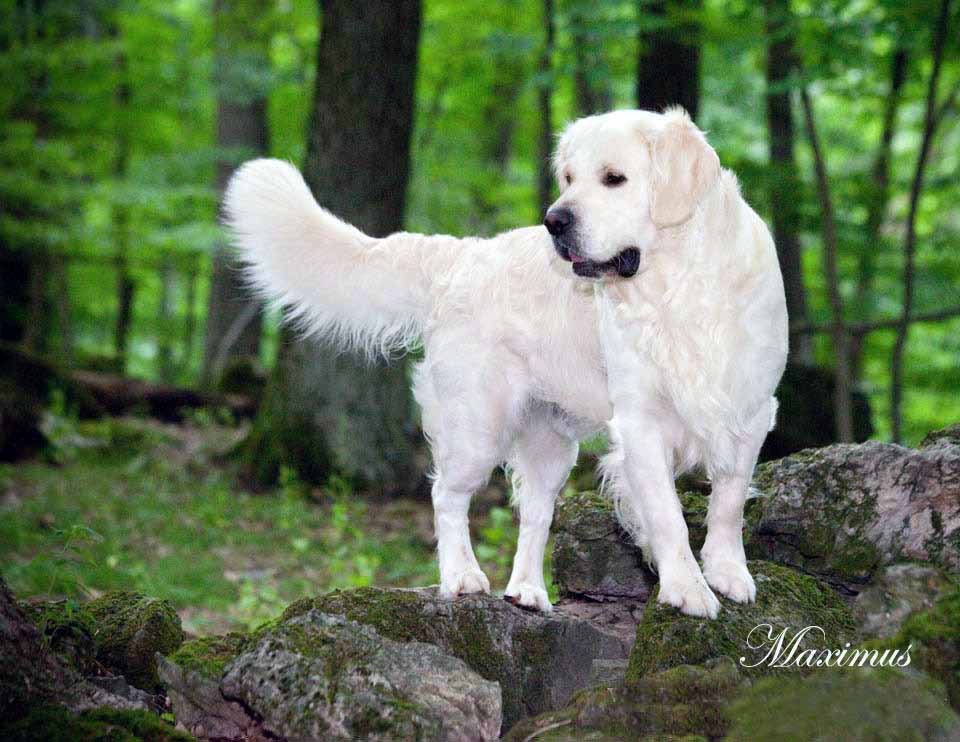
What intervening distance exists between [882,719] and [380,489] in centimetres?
583

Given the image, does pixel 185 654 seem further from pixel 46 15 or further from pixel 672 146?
pixel 46 15

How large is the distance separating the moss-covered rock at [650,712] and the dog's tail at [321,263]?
188cm

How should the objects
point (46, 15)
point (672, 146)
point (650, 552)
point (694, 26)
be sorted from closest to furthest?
1. point (672, 146)
2. point (650, 552)
3. point (694, 26)
4. point (46, 15)

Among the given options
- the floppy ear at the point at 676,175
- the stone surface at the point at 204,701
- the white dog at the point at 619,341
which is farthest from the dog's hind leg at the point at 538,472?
the stone surface at the point at 204,701

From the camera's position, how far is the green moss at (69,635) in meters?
2.93

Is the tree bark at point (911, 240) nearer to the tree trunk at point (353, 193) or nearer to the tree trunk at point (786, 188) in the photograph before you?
the tree trunk at point (786, 188)

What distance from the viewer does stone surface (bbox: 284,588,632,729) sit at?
3.13m

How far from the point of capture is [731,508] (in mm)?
3271

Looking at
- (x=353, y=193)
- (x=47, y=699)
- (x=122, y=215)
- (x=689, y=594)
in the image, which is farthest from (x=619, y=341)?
(x=122, y=215)

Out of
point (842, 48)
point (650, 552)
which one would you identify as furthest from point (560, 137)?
point (842, 48)

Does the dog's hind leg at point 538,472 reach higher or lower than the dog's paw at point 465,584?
higher

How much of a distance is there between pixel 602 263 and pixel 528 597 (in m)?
1.30

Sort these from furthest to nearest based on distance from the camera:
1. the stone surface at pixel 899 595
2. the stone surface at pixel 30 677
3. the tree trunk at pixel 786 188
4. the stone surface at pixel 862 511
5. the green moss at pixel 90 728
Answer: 1. the tree trunk at pixel 786 188
2. the stone surface at pixel 862 511
3. the stone surface at pixel 899 595
4. the stone surface at pixel 30 677
5. the green moss at pixel 90 728

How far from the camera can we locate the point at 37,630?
8.68ft
